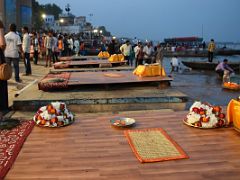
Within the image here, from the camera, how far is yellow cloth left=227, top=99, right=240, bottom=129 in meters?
3.64

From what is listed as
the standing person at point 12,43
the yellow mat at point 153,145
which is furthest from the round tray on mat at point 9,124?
the standing person at point 12,43

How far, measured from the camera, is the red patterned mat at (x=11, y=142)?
2.86 meters

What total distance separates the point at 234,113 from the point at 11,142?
2746 millimetres

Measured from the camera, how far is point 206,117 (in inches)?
150

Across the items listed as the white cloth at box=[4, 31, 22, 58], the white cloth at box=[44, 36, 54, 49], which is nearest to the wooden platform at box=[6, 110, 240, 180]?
the white cloth at box=[4, 31, 22, 58]

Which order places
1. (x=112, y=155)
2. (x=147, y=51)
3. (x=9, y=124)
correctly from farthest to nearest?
1. (x=147, y=51)
2. (x=9, y=124)
3. (x=112, y=155)

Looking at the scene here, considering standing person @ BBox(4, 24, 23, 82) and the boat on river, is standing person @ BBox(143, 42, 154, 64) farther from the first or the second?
standing person @ BBox(4, 24, 23, 82)

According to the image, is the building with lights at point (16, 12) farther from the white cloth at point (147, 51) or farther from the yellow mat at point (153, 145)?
the yellow mat at point (153, 145)

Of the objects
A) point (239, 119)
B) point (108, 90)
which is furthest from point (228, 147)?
point (108, 90)

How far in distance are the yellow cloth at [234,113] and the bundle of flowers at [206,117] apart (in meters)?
0.09

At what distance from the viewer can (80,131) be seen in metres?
3.83

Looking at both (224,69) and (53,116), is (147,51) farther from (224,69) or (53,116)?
(53,116)

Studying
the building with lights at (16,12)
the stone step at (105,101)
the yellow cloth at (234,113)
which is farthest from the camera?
the building with lights at (16,12)

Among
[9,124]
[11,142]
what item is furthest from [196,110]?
[9,124]
